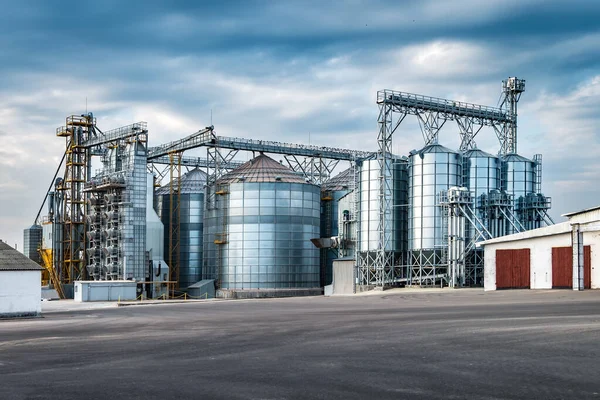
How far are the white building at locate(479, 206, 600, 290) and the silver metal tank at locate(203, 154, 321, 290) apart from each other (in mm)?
27625

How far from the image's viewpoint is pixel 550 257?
49.8m

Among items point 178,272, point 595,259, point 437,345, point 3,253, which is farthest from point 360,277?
point 437,345

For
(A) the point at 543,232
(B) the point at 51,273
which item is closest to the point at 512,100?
(A) the point at 543,232

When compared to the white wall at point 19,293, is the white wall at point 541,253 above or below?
above

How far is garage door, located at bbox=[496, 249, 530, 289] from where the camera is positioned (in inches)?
2068

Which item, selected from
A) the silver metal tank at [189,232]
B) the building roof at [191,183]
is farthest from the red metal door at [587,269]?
the building roof at [191,183]

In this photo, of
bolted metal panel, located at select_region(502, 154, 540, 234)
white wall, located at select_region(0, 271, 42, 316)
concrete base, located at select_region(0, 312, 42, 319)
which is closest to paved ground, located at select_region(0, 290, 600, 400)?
concrete base, located at select_region(0, 312, 42, 319)

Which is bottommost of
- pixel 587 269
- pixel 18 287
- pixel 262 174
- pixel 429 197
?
pixel 18 287

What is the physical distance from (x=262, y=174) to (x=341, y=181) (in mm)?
17358

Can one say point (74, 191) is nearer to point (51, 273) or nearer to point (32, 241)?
point (51, 273)

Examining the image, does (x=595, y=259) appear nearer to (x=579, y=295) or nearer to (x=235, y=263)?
(x=579, y=295)

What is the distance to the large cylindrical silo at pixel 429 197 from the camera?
6600 centimetres

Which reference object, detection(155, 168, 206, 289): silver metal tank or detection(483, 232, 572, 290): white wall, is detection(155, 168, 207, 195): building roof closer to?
detection(155, 168, 206, 289): silver metal tank

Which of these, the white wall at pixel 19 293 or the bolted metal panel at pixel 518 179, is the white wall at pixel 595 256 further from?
the white wall at pixel 19 293
